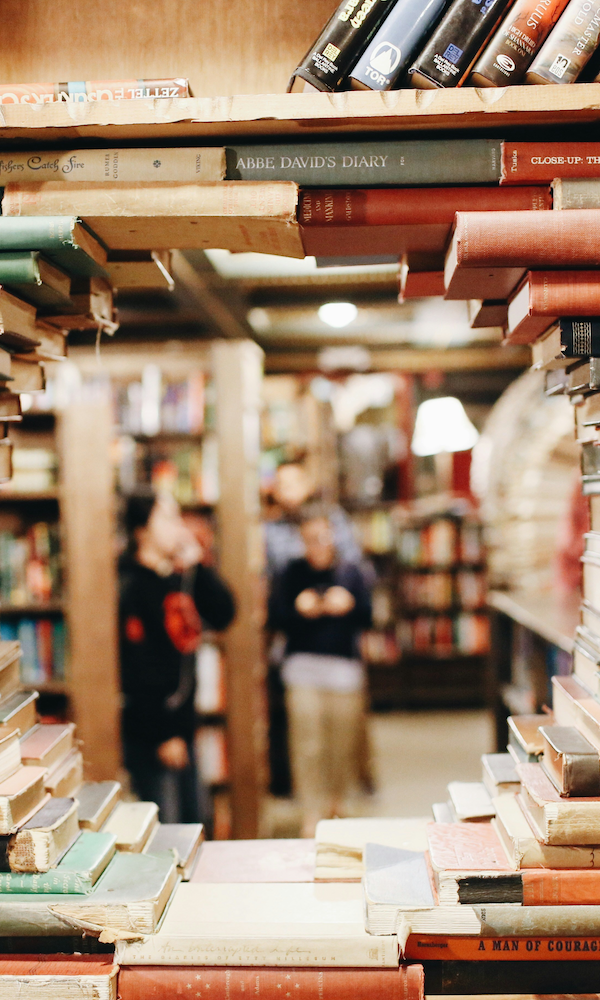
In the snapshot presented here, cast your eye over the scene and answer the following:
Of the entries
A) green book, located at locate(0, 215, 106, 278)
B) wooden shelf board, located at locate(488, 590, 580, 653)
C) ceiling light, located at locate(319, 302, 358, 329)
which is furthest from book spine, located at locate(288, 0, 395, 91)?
ceiling light, located at locate(319, 302, 358, 329)

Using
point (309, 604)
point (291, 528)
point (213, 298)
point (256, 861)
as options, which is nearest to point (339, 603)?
point (309, 604)

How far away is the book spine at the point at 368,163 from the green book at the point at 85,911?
3.32 ft

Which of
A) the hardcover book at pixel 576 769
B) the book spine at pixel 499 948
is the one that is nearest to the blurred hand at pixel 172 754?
the book spine at pixel 499 948

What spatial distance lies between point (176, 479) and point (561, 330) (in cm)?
264

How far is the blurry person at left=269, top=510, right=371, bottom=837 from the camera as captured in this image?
134 inches

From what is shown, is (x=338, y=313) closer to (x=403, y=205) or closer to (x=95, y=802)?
(x=403, y=205)

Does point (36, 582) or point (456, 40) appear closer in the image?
point (456, 40)

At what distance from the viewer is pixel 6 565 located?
3084 mm

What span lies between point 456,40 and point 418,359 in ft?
13.9

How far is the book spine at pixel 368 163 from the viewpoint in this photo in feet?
2.96

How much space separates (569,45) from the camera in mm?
867

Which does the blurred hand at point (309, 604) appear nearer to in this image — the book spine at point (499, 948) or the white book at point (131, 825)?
the white book at point (131, 825)

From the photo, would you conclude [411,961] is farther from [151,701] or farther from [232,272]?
[232,272]

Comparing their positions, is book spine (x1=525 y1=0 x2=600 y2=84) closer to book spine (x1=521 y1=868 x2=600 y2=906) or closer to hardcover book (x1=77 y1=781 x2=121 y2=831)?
book spine (x1=521 y1=868 x2=600 y2=906)
